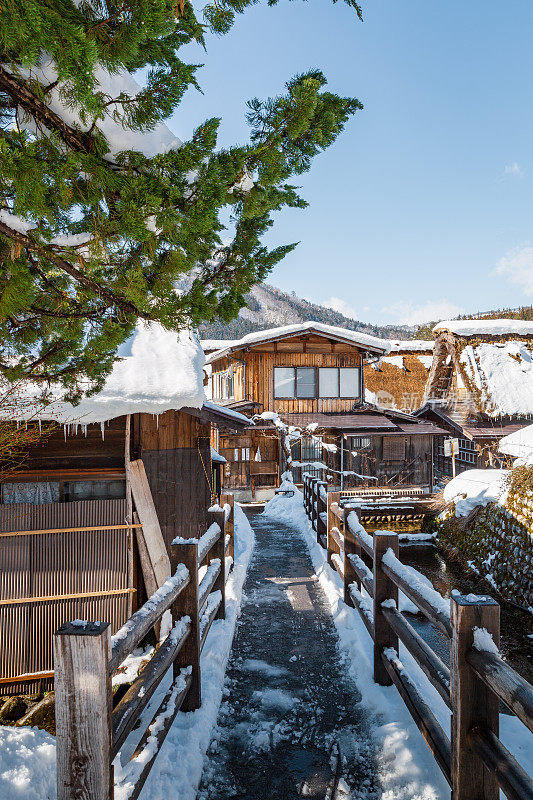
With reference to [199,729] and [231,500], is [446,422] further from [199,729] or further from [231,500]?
[199,729]

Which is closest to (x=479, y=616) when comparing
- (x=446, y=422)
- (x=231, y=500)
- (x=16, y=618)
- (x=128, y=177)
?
(x=128, y=177)

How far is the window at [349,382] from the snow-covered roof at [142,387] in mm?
13289

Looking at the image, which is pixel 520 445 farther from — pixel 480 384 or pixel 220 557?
pixel 480 384

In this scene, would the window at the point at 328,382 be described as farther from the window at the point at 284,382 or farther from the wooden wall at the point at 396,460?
the wooden wall at the point at 396,460

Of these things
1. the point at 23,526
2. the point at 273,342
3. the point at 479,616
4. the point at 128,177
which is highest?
the point at 273,342

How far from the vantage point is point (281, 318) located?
156750mm

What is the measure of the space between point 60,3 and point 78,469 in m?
6.72

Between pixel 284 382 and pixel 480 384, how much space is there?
10.5m

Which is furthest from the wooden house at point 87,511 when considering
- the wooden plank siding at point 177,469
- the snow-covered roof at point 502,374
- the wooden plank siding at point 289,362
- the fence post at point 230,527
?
the snow-covered roof at point 502,374

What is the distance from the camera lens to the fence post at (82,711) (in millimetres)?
1857

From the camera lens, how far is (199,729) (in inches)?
124

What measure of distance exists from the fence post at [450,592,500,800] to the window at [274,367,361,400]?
58.2 ft

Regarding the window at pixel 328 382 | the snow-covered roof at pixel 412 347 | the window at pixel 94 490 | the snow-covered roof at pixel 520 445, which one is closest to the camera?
the window at pixel 94 490

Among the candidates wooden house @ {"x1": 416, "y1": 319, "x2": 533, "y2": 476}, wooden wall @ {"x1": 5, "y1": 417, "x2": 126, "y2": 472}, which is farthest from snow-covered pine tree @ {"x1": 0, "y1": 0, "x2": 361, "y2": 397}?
wooden house @ {"x1": 416, "y1": 319, "x2": 533, "y2": 476}
